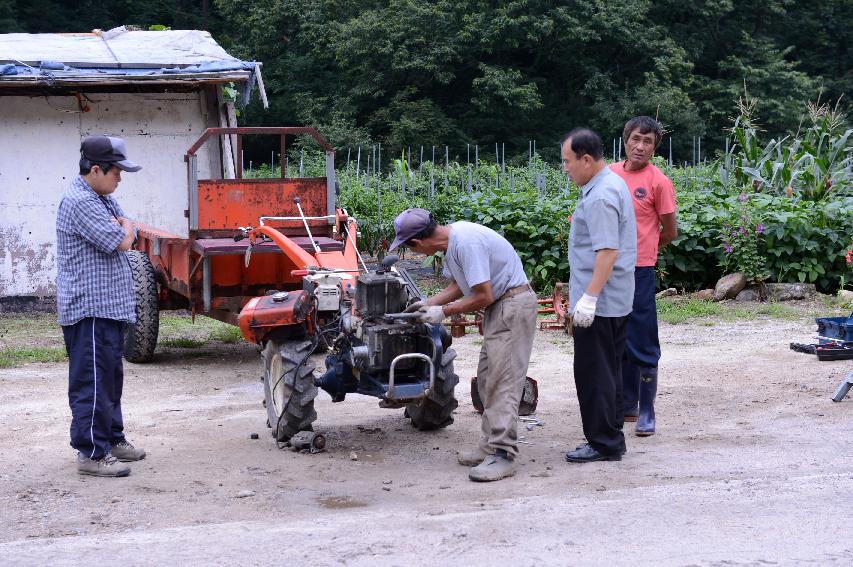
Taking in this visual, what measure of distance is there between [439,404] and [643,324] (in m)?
1.36

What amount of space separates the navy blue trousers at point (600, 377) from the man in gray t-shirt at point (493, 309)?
1.06 ft

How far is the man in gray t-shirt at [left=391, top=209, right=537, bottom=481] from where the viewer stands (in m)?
5.80

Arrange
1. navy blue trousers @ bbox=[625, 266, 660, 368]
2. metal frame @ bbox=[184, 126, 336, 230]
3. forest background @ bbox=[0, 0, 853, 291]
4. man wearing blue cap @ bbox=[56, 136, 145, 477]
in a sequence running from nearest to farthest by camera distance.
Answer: man wearing blue cap @ bbox=[56, 136, 145, 477], navy blue trousers @ bbox=[625, 266, 660, 368], metal frame @ bbox=[184, 126, 336, 230], forest background @ bbox=[0, 0, 853, 291]

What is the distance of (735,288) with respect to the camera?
12320 millimetres

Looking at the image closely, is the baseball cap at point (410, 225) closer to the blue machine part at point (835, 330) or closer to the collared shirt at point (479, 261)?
the collared shirt at point (479, 261)

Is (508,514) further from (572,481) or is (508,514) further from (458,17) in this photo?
(458,17)

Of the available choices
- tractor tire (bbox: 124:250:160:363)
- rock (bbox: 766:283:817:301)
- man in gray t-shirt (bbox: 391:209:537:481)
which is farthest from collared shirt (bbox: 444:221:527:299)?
rock (bbox: 766:283:817:301)

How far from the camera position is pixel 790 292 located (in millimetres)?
12289

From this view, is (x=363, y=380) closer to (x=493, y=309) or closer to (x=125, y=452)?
(x=493, y=309)

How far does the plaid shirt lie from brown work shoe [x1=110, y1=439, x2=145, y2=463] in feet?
2.65

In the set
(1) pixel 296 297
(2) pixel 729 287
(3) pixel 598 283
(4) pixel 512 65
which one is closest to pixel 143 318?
(1) pixel 296 297

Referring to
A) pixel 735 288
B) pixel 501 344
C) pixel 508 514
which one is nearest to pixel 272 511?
pixel 508 514

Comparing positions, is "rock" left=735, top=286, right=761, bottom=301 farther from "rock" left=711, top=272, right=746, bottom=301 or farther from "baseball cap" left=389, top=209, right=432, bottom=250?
"baseball cap" left=389, top=209, right=432, bottom=250

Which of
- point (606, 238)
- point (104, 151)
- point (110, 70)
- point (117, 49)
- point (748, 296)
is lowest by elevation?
point (748, 296)
